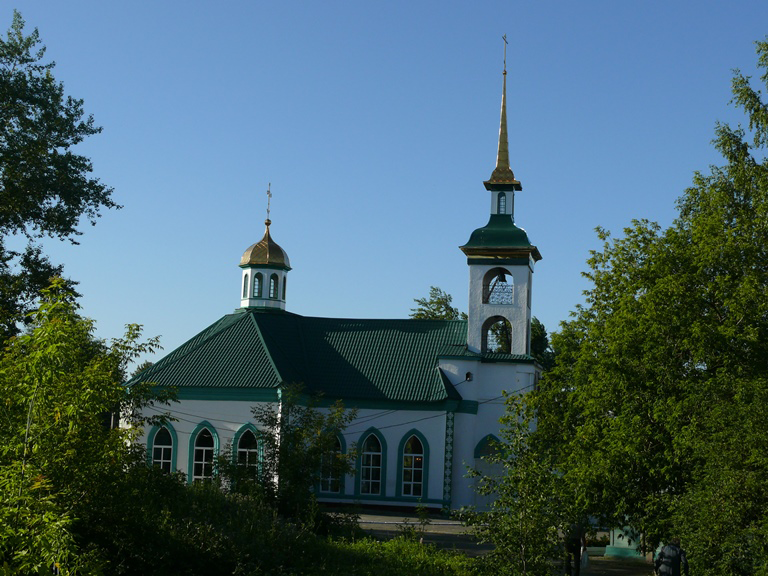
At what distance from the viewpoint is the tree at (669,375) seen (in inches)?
745

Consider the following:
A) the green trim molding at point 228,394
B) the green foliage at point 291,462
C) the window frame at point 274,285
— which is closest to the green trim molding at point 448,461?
the green trim molding at point 228,394

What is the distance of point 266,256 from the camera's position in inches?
1622

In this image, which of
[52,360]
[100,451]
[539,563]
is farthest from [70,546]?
[539,563]

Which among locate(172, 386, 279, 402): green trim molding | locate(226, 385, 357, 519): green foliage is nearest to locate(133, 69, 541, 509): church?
locate(172, 386, 279, 402): green trim molding

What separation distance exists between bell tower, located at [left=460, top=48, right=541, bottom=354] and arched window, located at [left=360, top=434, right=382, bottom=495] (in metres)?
4.99

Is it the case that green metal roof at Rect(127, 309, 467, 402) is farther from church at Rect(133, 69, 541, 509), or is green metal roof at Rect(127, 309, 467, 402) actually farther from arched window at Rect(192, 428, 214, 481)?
arched window at Rect(192, 428, 214, 481)

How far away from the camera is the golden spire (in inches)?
1508

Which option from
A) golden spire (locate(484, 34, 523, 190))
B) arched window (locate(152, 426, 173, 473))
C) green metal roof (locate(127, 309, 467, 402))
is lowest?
arched window (locate(152, 426, 173, 473))

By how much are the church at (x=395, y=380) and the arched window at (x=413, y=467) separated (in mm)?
35

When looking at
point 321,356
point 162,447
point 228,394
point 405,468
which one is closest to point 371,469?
point 405,468

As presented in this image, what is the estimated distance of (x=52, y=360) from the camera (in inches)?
451

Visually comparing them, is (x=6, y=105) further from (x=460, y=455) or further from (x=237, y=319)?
(x=460, y=455)

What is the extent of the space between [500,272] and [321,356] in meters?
7.39

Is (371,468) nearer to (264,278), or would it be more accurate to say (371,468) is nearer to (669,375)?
(264,278)
